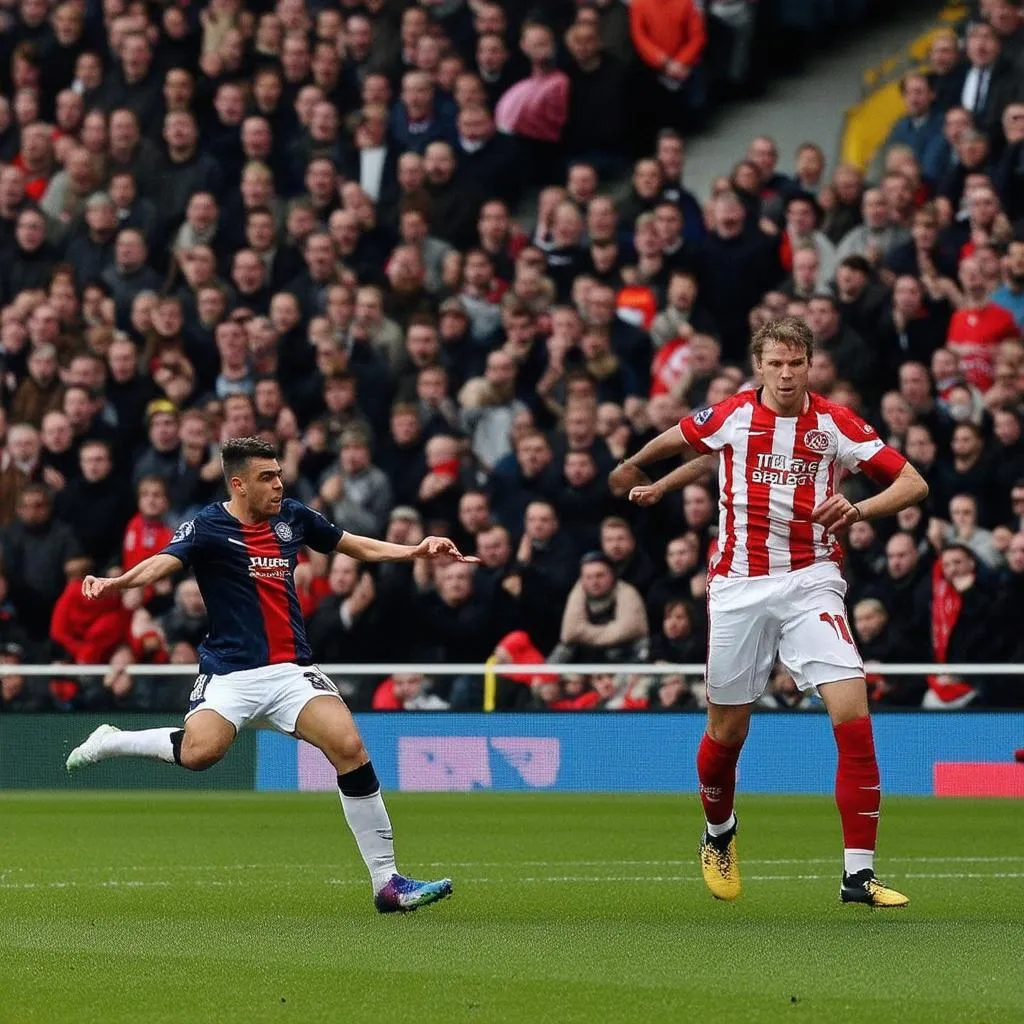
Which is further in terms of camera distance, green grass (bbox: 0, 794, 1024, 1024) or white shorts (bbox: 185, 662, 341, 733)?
white shorts (bbox: 185, 662, 341, 733)

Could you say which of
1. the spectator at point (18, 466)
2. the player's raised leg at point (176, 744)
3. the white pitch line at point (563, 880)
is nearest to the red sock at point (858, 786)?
the white pitch line at point (563, 880)

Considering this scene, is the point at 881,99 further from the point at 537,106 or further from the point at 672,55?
the point at 537,106

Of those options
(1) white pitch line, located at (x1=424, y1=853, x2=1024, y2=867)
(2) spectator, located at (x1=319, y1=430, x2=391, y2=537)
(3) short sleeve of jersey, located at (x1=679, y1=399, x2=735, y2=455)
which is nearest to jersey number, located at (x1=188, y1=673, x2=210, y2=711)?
(3) short sleeve of jersey, located at (x1=679, y1=399, x2=735, y2=455)

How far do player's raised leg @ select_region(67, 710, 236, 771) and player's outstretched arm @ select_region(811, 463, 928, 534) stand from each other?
257 cm

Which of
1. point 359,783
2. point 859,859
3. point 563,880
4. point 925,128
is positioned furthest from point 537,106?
point 859,859

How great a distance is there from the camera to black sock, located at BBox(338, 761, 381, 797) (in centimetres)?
952

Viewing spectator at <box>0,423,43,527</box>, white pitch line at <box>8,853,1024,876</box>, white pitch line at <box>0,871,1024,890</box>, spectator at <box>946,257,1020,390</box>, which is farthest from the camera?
spectator at <box>0,423,43,527</box>

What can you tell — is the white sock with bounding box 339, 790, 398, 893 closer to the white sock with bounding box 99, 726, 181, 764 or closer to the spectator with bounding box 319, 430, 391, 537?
the white sock with bounding box 99, 726, 181, 764

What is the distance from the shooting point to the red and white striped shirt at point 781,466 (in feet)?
31.7

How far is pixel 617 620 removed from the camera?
17.9 m

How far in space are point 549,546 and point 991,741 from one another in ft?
12.0

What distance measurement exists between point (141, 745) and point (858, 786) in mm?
2971

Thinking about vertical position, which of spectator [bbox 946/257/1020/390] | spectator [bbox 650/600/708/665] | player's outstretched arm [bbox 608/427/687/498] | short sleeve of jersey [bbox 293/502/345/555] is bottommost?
spectator [bbox 650/600/708/665]

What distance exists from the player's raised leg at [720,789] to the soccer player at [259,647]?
1.18 m
